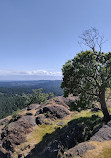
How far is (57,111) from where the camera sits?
1325 inches

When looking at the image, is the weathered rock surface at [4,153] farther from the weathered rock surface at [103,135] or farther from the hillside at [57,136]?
the weathered rock surface at [103,135]

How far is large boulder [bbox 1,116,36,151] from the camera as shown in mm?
24231

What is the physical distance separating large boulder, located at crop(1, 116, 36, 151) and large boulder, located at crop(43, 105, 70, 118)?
574 centimetres

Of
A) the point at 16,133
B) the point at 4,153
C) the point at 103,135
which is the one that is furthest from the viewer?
the point at 16,133

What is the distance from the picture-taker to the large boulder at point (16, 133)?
79.5 ft

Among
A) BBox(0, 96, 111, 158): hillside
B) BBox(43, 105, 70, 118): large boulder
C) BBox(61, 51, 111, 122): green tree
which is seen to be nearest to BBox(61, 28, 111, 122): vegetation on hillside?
BBox(61, 51, 111, 122): green tree

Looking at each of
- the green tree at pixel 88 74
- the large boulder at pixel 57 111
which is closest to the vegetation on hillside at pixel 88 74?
the green tree at pixel 88 74

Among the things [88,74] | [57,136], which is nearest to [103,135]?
[88,74]

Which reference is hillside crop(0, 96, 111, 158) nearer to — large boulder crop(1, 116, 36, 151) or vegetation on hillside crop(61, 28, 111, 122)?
large boulder crop(1, 116, 36, 151)

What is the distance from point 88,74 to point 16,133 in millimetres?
21412

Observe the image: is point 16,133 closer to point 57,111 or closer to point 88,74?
point 57,111

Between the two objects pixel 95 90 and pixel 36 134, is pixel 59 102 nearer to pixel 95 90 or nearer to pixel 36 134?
pixel 36 134

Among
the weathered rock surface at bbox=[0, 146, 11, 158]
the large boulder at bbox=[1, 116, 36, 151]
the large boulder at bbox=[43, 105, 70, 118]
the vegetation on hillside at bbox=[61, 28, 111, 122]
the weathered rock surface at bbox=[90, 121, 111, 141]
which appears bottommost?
the weathered rock surface at bbox=[0, 146, 11, 158]

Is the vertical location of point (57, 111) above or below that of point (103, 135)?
below
